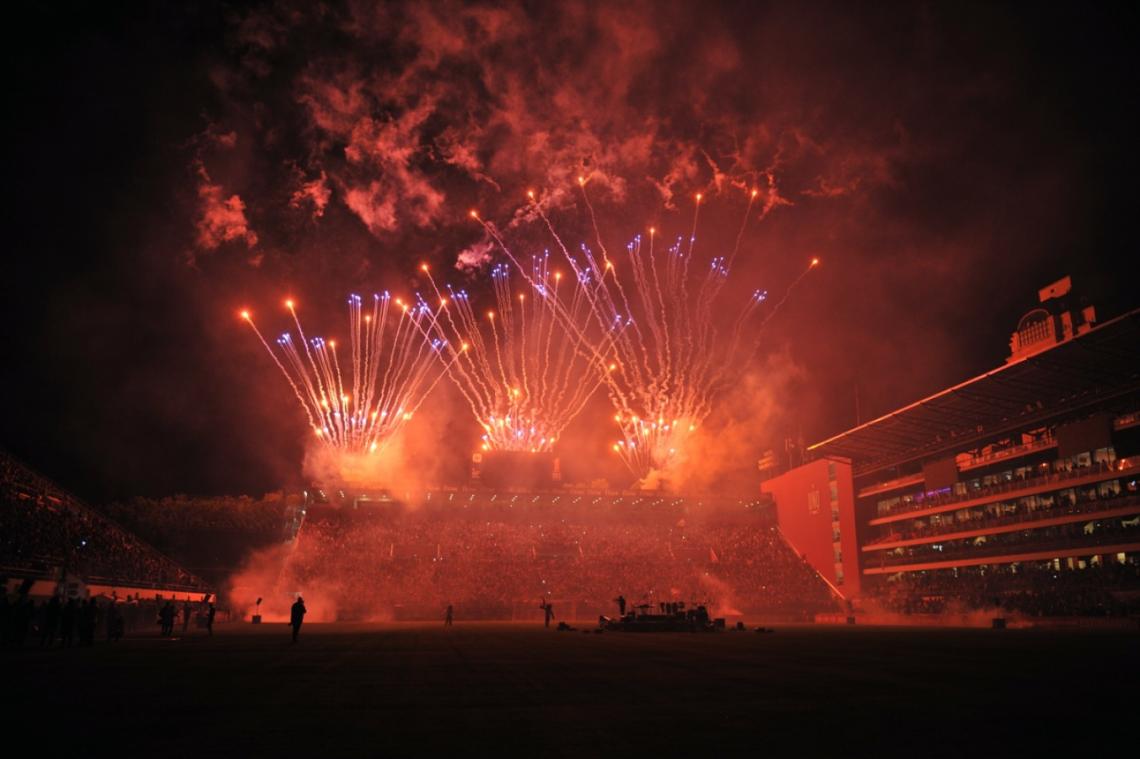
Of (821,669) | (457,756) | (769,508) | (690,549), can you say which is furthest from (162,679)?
(769,508)

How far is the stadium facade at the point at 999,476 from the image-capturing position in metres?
42.4

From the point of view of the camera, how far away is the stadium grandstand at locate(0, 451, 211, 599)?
26.4 metres

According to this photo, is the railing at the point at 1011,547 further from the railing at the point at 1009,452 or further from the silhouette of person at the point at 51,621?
the silhouette of person at the point at 51,621

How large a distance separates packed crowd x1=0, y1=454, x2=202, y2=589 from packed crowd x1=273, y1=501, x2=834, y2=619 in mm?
11659

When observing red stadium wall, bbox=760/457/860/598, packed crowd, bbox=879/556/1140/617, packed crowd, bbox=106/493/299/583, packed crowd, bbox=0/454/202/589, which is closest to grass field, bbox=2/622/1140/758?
packed crowd, bbox=0/454/202/589

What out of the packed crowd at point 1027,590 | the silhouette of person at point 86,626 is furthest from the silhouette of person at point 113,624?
the packed crowd at point 1027,590

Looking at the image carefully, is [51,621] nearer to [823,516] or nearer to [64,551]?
[64,551]

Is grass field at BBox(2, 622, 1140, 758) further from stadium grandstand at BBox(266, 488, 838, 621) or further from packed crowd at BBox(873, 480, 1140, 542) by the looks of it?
packed crowd at BBox(873, 480, 1140, 542)

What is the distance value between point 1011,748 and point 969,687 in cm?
476

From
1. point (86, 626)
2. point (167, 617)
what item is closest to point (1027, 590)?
point (167, 617)

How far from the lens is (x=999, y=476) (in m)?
53.8

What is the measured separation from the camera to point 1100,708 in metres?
8.35

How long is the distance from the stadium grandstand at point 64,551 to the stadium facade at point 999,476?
158 ft

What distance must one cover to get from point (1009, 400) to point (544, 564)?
111 ft
